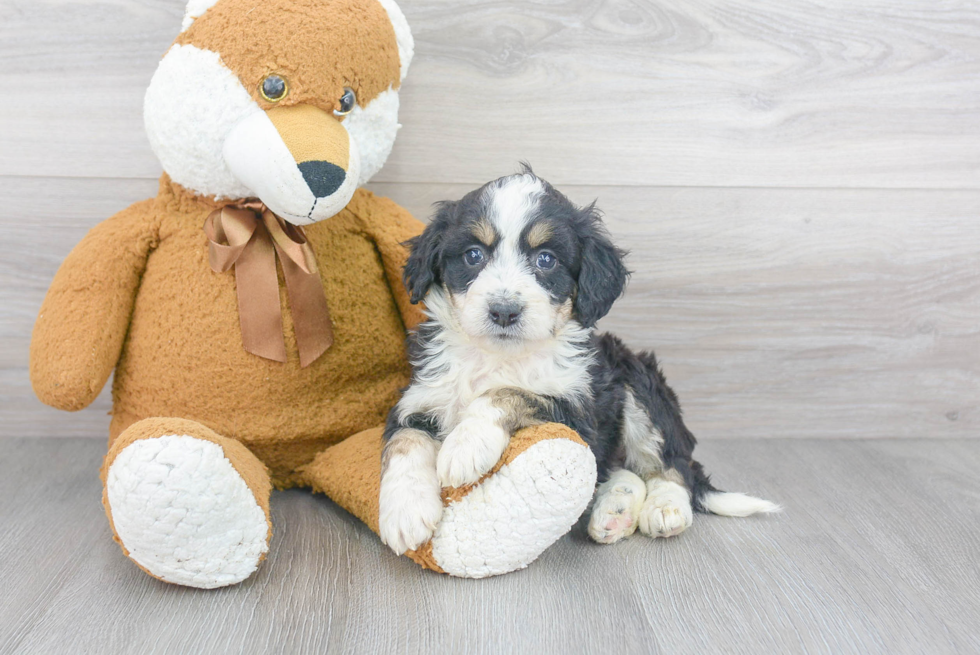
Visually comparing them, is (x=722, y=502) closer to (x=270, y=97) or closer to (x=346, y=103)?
(x=346, y=103)

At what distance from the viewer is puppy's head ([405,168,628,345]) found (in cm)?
166

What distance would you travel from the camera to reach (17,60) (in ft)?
7.40

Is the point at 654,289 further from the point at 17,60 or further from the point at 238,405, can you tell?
the point at 17,60

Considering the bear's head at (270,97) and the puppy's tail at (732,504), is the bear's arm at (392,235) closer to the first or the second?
the bear's head at (270,97)

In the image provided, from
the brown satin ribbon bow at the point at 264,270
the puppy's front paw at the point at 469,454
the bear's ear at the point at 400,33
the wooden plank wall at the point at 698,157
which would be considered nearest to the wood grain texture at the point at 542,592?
the puppy's front paw at the point at 469,454

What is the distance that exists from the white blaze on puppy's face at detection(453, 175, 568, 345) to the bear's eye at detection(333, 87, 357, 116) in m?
Answer: 0.38

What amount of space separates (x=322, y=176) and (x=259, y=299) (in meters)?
0.38

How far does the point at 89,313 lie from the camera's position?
73.6 inches

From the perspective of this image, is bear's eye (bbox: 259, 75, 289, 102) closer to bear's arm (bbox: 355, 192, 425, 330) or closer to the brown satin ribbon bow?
the brown satin ribbon bow

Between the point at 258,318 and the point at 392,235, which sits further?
the point at 392,235

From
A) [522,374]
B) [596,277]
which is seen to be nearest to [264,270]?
[522,374]

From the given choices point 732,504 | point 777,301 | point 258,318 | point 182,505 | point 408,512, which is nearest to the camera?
point 182,505

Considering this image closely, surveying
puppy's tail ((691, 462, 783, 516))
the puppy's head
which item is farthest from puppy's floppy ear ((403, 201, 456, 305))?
puppy's tail ((691, 462, 783, 516))

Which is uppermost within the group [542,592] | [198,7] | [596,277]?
[198,7]
